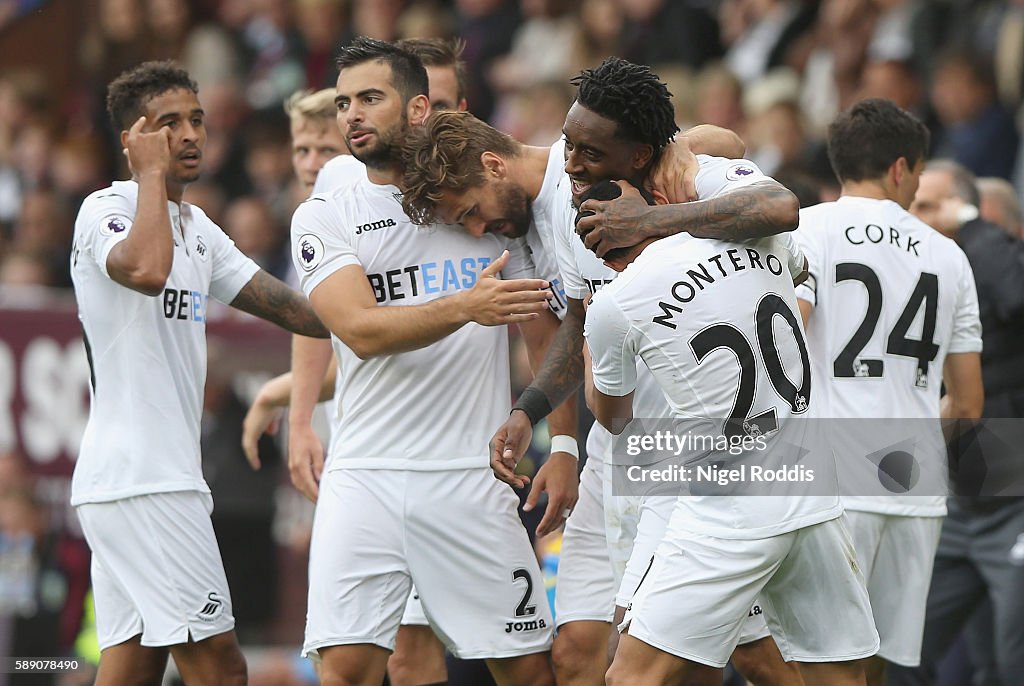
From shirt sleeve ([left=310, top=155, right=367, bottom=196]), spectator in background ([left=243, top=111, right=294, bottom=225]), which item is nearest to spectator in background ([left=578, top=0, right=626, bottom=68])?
spectator in background ([left=243, top=111, right=294, bottom=225])

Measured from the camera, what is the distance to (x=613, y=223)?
481 cm

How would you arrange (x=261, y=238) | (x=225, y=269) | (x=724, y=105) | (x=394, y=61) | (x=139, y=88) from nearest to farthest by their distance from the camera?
(x=394, y=61) → (x=139, y=88) → (x=225, y=269) → (x=724, y=105) → (x=261, y=238)

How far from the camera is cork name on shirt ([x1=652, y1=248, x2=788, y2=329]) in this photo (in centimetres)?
464

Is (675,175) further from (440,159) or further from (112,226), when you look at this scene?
(112,226)

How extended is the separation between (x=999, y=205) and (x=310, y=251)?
176 inches

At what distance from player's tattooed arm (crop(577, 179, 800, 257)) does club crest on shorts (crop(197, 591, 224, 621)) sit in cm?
225

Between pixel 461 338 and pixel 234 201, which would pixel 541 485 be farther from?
pixel 234 201

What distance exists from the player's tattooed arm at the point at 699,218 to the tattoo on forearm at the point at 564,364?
2.83 feet

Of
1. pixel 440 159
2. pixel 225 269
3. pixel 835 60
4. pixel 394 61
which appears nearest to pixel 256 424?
pixel 225 269

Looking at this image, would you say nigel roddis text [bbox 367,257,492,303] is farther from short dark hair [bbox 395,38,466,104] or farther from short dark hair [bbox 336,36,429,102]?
short dark hair [bbox 395,38,466,104]

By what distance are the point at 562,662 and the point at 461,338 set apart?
134 cm

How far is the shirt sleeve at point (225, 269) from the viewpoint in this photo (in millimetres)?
6426

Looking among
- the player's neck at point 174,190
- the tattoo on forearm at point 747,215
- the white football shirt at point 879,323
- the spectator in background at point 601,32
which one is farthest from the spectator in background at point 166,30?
the tattoo on forearm at point 747,215

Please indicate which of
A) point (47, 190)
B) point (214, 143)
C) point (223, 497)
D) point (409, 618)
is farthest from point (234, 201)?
point (409, 618)
